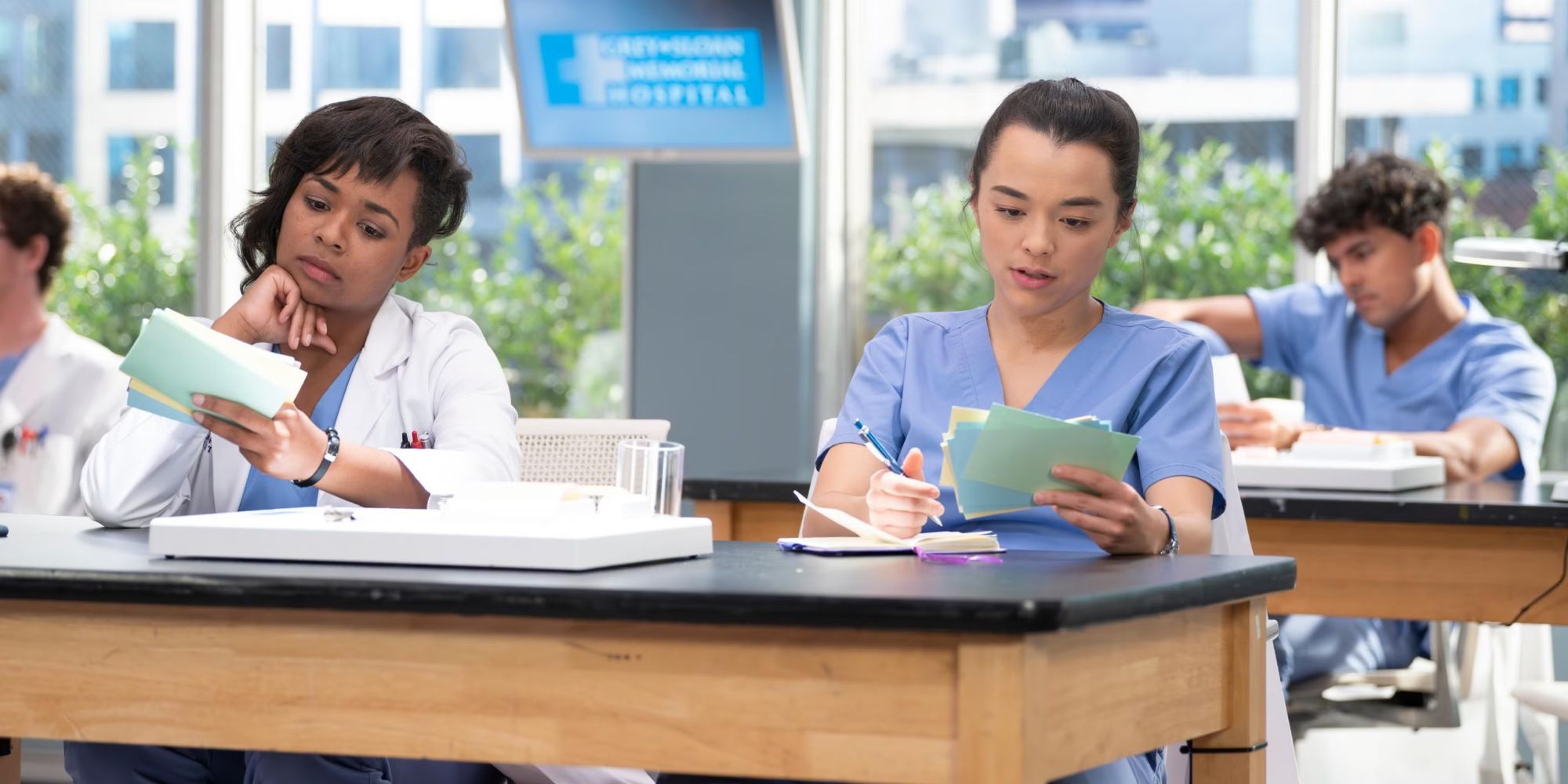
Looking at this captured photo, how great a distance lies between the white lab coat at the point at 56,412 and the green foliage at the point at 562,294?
50.6 inches

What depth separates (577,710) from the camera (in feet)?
4.71

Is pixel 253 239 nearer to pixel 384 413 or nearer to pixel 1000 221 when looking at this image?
pixel 384 413

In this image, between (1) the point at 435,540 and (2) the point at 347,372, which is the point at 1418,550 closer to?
(2) the point at 347,372

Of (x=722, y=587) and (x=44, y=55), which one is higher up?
(x=44, y=55)

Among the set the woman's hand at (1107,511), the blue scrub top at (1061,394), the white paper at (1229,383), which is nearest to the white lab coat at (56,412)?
the blue scrub top at (1061,394)

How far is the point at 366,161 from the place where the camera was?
212 cm

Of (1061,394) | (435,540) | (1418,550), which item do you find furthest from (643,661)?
(1418,550)

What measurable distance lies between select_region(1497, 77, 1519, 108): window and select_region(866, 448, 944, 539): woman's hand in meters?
2.80

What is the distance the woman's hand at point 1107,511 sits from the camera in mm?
1655

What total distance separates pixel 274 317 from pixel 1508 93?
10.0ft

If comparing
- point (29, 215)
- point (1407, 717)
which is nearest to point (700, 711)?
point (1407, 717)

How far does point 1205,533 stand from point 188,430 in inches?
46.0

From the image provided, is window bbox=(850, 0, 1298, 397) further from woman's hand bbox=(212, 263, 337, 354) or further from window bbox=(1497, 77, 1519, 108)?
woman's hand bbox=(212, 263, 337, 354)

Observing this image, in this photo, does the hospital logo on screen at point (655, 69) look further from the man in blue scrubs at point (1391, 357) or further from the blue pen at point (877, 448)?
the blue pen at point (877, 448)
